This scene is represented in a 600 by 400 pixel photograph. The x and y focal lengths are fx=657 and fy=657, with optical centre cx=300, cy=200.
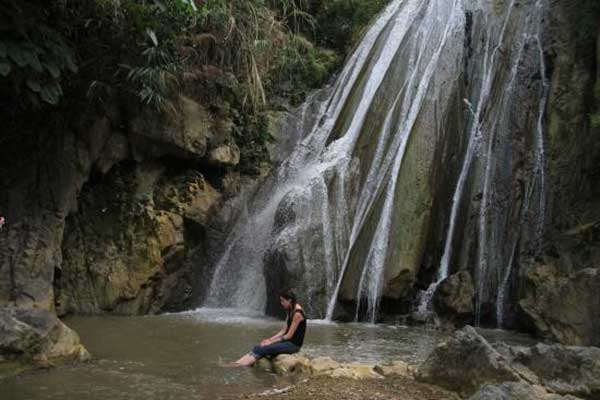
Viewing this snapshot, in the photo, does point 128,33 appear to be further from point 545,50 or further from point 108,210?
point 545,50

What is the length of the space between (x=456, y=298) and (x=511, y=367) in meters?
5.41

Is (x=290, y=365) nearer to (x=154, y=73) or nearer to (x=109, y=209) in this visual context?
(x=154, y=73)

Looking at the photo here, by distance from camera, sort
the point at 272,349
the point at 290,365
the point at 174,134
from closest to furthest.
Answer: the point at 290,365, the point at 272,349, the point at 174,134

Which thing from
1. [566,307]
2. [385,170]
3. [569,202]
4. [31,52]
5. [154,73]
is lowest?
[566,307]

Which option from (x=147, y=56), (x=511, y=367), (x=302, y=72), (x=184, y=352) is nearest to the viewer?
(x=511, y=367)

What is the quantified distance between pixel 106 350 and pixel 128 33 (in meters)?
5.83

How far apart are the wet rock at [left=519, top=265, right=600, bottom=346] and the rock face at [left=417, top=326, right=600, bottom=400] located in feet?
10.7

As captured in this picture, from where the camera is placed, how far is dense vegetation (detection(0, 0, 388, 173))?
325 inches

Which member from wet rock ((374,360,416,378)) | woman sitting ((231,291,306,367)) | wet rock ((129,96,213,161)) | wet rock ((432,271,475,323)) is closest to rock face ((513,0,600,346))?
wet rock ((432,271,475,323))

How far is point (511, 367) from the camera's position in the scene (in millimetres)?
6812

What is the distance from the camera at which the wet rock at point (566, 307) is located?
987 centimetres

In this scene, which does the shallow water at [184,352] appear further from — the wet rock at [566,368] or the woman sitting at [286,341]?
the wet rock at [566,368]

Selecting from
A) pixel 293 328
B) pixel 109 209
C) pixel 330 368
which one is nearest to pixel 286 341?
pixel 293 328

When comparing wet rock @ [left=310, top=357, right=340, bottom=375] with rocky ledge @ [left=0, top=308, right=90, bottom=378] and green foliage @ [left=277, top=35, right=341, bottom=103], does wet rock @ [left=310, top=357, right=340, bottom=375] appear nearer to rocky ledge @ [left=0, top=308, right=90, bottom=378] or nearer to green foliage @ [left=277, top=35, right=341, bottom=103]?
rocky ledge @ [left=0, top=308, right=90, bottom=378]
